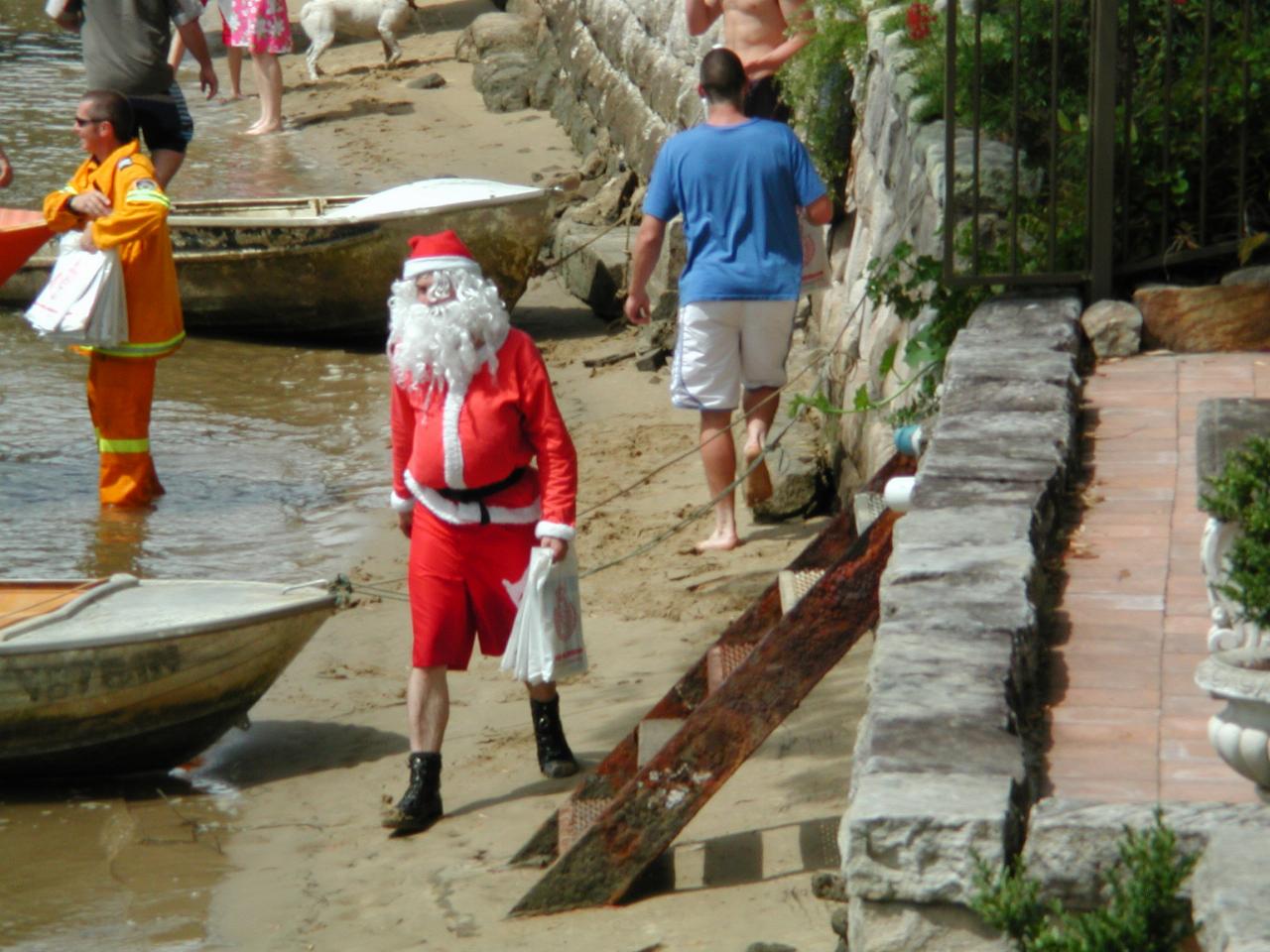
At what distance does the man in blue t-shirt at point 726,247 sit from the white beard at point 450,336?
196 cm

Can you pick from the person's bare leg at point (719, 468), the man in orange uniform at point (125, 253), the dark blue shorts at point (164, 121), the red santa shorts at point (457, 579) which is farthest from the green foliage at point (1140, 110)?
the dark blue shorts at point (164, 121)

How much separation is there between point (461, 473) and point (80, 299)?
335cm

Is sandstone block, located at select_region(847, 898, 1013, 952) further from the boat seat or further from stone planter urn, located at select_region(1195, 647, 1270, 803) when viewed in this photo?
the boat seat

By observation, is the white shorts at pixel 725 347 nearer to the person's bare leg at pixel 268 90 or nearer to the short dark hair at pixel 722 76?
the short dark hair at pixel 722 76

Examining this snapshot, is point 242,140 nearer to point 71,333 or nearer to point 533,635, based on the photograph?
point 71,333

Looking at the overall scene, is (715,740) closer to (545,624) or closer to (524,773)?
(545,624)

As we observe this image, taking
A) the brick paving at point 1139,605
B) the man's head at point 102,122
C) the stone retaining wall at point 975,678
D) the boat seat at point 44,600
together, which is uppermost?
the man's head at point 102,122

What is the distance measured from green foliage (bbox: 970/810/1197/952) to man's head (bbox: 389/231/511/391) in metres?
2.90

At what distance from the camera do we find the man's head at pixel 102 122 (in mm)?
8234

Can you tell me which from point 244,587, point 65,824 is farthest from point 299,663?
point 65,824

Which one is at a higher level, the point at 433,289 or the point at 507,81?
the point at 433,289

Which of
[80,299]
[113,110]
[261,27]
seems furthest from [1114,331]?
[261,27]

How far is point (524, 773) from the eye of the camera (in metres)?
5.91

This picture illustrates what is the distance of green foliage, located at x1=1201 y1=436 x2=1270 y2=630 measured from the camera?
2.80 meters
